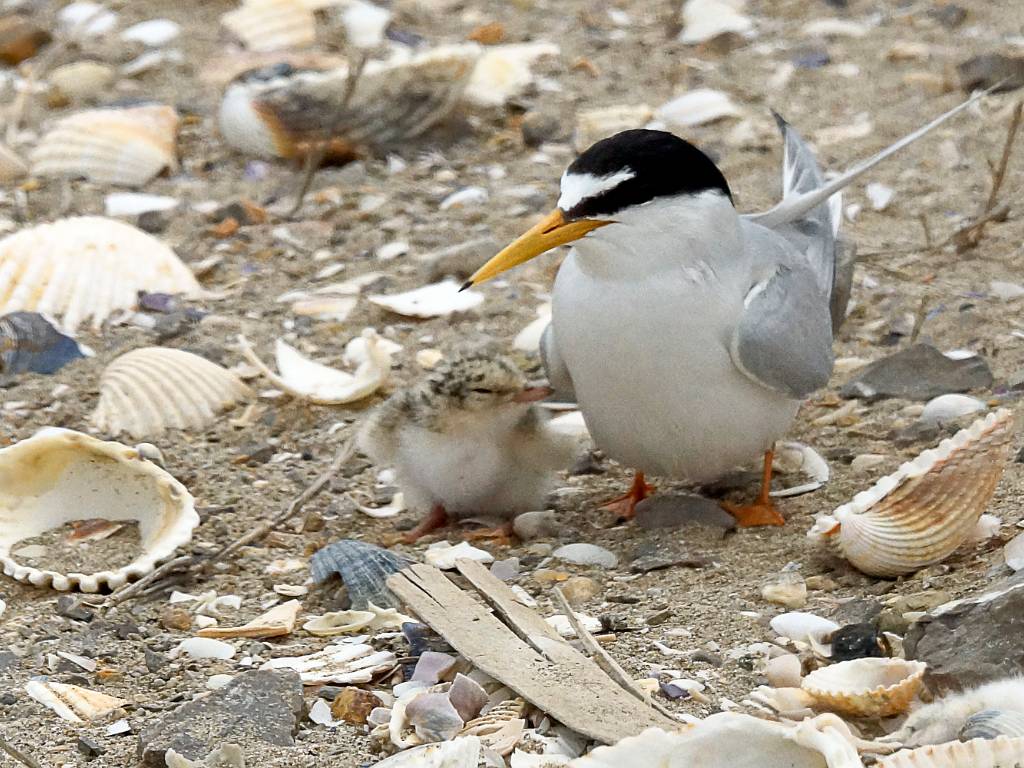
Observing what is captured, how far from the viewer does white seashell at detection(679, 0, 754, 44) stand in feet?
24.2

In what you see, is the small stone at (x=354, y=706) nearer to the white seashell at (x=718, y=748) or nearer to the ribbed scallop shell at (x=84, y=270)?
the white seashell at (x=718, y=748)

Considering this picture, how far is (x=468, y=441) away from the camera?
13.5 feet

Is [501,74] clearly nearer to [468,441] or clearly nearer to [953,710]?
[468,441]

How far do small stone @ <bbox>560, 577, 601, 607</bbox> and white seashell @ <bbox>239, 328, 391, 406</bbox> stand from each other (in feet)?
4.20

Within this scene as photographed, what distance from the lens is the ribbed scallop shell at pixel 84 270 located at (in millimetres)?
5172

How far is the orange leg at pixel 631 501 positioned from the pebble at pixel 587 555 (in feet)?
0.97

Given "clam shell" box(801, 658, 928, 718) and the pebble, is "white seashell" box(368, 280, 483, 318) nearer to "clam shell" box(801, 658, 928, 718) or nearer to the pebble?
the pebble

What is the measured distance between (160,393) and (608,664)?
2040 millimetres

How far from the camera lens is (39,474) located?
4.02 meters

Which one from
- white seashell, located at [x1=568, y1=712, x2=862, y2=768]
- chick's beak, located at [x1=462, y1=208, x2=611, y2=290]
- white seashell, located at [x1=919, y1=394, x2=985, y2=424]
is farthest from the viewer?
white seashell, located at [x1=919, y1=394, x2=985, y2=424]

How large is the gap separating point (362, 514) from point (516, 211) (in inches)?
72.6

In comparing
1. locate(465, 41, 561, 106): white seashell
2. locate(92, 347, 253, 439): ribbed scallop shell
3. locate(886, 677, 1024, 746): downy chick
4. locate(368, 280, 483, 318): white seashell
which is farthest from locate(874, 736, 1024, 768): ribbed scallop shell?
locate(465, 41, 561, 106): white seashell

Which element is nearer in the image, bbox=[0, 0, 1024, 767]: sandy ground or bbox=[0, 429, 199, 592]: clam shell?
bbox=[0, 0, 1024, 767]: sandy ground

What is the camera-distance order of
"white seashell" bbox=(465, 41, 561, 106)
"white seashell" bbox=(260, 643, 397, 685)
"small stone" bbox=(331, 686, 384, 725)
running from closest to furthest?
1. "small stone" bbox=(331, 686, 384, 725)
2. "white seashell" bbox=(260, 643, 397, 685)
3. "white seashell" bbox=(465, 41, 561, 106)
